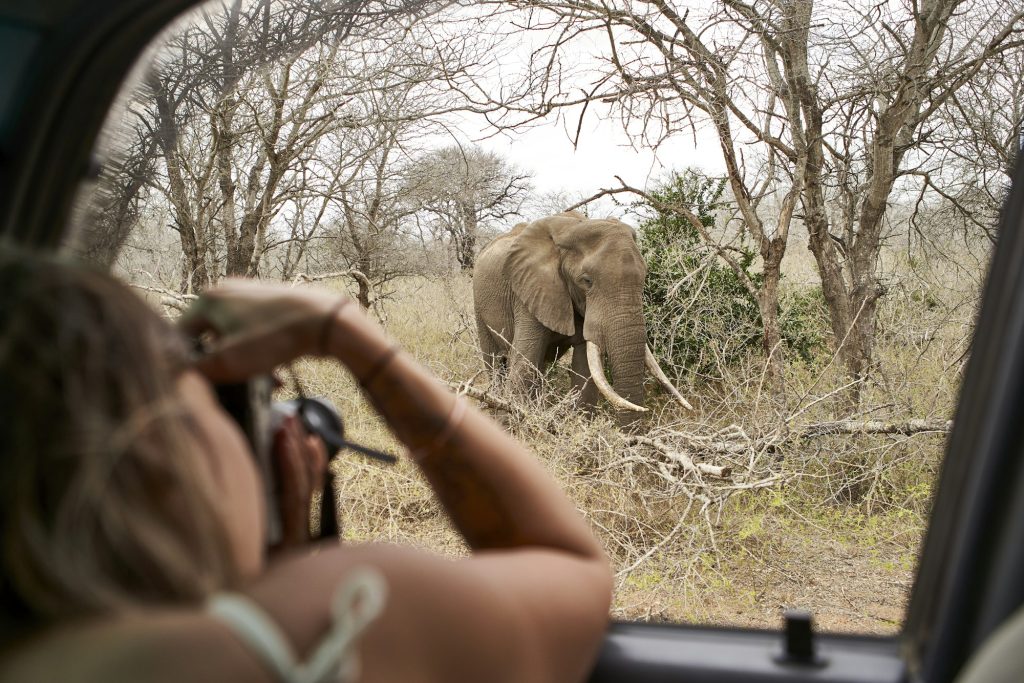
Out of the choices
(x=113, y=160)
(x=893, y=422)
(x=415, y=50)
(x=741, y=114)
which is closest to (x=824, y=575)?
(x=893, y=422)

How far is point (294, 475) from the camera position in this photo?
696 mm

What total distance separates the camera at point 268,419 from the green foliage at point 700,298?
3.69 m

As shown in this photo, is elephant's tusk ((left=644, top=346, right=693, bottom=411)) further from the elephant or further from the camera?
the camera

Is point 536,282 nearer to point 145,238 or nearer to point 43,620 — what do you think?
point 145,238

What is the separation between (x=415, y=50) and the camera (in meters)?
4.61

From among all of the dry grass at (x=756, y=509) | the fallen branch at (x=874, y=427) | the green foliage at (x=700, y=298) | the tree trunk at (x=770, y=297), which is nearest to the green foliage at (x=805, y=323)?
the green foliage at (x=700, y=298)

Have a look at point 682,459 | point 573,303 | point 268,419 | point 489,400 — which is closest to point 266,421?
point 268,419

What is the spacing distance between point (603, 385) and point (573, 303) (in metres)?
0.92

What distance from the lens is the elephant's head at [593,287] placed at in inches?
172

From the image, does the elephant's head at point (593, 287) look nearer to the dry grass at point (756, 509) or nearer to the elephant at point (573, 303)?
the elephant at point (573, 303)

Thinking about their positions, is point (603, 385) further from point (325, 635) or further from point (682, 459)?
point (325, 635)

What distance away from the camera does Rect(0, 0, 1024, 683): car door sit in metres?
0.82

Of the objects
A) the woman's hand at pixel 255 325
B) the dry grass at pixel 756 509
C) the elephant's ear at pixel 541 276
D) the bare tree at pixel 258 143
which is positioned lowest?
the dry grass at pixel 756 509

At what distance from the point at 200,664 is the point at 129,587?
63mm
